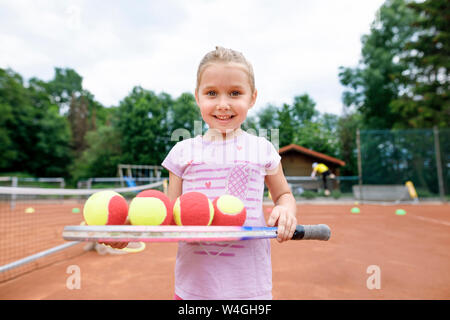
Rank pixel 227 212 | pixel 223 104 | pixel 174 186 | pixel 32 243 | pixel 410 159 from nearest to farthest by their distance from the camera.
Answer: pixel 227 212
pixel 223 104
pixel 174 186
pixel 32 243
pixel 410 159

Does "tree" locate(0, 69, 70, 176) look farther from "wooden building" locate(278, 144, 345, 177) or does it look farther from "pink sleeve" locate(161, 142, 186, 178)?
"pink sleeve" locate(161, 142, 186, 178)

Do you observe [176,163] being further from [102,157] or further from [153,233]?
[102,157]

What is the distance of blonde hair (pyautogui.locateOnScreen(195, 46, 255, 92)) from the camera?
1.39 m

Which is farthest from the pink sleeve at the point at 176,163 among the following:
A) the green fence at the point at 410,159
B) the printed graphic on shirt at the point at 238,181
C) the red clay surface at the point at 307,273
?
the green fence at the point at 410,159

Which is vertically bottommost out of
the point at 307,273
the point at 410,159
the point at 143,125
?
the point at 307,273

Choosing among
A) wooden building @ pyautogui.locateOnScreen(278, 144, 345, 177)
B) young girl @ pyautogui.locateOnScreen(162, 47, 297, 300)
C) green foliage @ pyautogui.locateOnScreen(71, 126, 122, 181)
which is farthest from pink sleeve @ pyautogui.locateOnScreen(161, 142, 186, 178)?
green foliage @ pyautogui.locateOnScreen(71, 126, 122, 181)

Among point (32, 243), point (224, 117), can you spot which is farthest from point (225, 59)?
point (32, 243)

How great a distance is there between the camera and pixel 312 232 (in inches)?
44.9

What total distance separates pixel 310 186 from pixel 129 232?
1930cm

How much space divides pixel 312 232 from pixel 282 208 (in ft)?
0.51

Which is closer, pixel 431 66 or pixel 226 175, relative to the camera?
pixel 226 175

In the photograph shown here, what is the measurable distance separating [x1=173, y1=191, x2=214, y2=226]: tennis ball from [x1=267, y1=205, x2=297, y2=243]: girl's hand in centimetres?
26

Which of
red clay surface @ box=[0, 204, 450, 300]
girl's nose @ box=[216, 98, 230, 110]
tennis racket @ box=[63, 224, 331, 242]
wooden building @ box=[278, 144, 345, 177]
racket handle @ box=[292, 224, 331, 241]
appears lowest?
red clay surface @ box=[0, 204, 450, 300]
